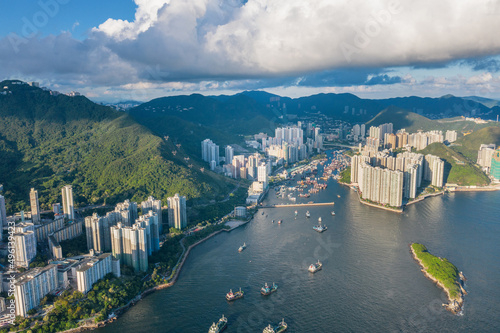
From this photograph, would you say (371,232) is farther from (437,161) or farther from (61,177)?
(61,177)

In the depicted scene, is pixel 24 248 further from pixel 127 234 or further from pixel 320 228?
pixel 320 228

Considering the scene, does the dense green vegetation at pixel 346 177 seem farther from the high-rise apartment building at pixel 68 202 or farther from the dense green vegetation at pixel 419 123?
the dense green vegetation at pixel 419 123

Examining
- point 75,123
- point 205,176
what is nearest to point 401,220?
point 205,176

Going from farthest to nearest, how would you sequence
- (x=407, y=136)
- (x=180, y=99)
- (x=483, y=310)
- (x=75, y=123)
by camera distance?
(x=180, y=99) → (x=407, y=136) → (x=75, y=123) → (x=483, y=310)

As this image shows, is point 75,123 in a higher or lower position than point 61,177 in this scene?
higher

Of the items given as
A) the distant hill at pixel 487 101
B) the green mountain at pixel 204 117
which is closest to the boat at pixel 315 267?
the green mountain at pixel 204 117

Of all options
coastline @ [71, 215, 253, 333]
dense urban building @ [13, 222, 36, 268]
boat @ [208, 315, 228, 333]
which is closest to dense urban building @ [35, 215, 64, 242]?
dense urban building @ [13, 222, 36, 268]
